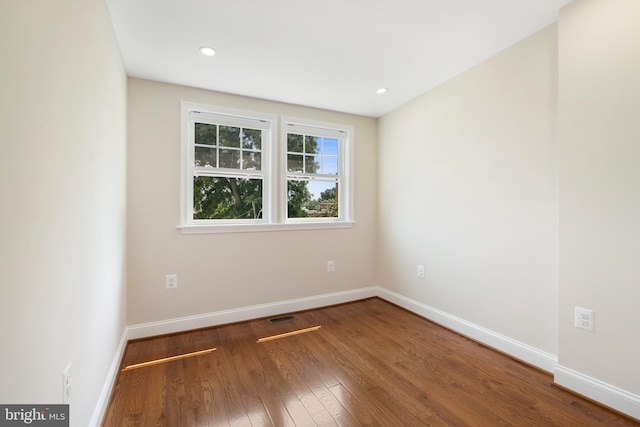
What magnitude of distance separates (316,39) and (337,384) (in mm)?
2457

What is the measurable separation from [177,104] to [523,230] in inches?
126

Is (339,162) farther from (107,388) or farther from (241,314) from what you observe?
(107,388)

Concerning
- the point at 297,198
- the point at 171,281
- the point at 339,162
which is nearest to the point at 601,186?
the point at 339,162

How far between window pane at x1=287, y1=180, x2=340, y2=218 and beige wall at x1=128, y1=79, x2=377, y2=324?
0.26m

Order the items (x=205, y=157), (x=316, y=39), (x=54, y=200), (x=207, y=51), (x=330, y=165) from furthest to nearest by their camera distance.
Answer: (x=330, y=165) < (x=205, y=157) < (x=207, y=51) < (x=316, y=39) < (x=54, y=200)

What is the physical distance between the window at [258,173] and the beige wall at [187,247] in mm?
106

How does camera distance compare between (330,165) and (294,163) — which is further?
(330,165)

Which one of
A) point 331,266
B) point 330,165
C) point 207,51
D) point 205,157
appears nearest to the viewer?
point 207,51

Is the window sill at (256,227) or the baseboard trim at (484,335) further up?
the window sill at (256,227)

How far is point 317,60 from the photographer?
7.65 feet

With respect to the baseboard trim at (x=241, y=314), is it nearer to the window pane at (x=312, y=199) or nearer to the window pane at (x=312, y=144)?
the window pane at (x=312, y=199)

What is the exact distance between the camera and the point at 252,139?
309 centimetres

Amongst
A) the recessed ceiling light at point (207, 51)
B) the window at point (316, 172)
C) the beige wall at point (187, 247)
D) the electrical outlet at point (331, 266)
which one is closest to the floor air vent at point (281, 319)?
the beige wall at point (187, 247)

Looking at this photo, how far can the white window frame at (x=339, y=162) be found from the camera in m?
3.17
